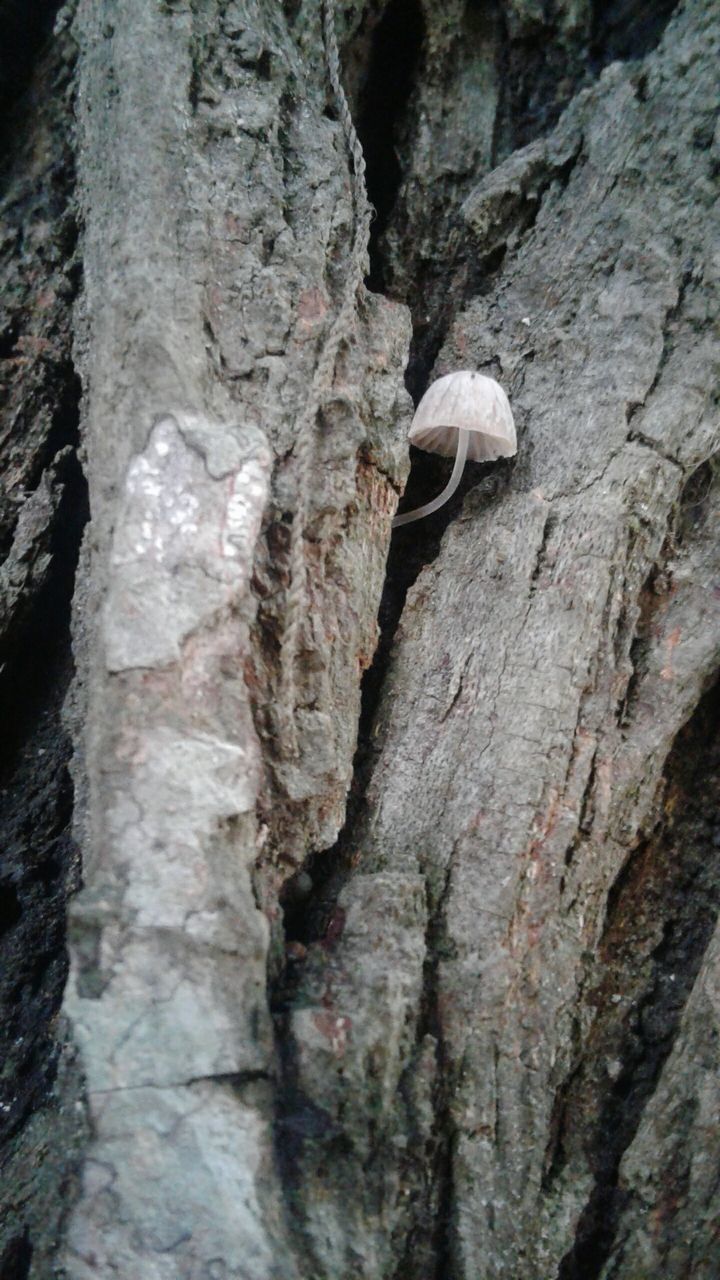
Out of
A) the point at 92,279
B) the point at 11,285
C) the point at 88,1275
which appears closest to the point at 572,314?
the point at 92,279

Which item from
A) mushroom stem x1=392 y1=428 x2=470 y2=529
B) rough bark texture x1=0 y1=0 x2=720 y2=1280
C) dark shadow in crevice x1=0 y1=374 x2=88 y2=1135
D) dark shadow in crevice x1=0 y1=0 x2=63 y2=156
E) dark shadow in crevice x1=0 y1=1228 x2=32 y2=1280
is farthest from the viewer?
dark shadow in crevice x1=0 y1=0 x2=63 y2=156

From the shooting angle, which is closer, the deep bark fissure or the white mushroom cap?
the deep bark fissure

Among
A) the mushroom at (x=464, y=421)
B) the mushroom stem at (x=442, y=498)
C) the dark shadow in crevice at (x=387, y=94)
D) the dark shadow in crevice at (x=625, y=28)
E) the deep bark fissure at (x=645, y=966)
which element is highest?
the dark shadow in crevice at (x=625, y=28)

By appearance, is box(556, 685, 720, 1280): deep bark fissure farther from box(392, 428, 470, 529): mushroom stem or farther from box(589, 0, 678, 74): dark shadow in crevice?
box(589, 0, 678, 74): dark shadow in crevice

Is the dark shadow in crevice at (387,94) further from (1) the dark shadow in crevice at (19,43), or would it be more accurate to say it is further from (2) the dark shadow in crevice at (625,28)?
(1) the dark shadow in crevice at (19,43)

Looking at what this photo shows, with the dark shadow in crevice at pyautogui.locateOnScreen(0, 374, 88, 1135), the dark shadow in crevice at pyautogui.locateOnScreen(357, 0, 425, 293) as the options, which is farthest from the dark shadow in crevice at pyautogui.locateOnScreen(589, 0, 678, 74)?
the dark shadow in crevice at pyautogui.locateOnScreen(0, 374, 88, 1135)

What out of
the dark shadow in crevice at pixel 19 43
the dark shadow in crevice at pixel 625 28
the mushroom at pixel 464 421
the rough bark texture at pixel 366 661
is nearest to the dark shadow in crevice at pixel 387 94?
the rough bark texture at pixel 366 661

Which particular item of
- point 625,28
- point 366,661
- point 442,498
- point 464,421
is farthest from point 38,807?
point 625,28
